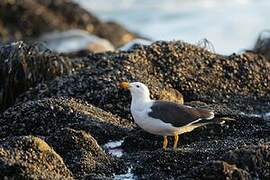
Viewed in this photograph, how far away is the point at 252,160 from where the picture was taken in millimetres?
5613

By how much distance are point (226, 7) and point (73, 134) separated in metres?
23.0

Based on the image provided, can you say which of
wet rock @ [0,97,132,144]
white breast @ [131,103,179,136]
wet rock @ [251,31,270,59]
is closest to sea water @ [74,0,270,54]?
wet rock @ [251,31,270,59]

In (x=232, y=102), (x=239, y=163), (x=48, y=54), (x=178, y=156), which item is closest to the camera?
(x=239, y=163)

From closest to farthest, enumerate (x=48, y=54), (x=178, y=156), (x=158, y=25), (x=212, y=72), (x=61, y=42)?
(x=178, y=156) → (x=212, y=72) → (x=48, y=54) → (x=61, y=42) → (x=158, y=25)

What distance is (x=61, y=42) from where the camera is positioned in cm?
1636

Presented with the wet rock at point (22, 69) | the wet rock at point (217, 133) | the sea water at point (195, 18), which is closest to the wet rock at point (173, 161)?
the wet rock at point (217, 133)

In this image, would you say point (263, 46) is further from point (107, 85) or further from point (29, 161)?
point (29, 161)

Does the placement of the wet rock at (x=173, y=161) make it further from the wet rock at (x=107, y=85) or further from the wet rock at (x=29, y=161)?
the wet rock at (x=107, y=85)

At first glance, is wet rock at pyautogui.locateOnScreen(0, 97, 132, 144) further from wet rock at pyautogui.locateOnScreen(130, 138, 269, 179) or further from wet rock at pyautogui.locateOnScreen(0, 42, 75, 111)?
wet rock at pyautogui.locateOnScreen(0, 42, 75, 111)

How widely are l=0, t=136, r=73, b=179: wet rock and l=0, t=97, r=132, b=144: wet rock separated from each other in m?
1.56

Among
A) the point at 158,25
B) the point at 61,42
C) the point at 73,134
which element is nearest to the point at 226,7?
the point at 158,25

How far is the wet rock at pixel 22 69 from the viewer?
10117 mm

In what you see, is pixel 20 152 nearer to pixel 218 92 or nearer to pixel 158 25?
pixel 218 92

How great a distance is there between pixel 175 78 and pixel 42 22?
37.3ft
